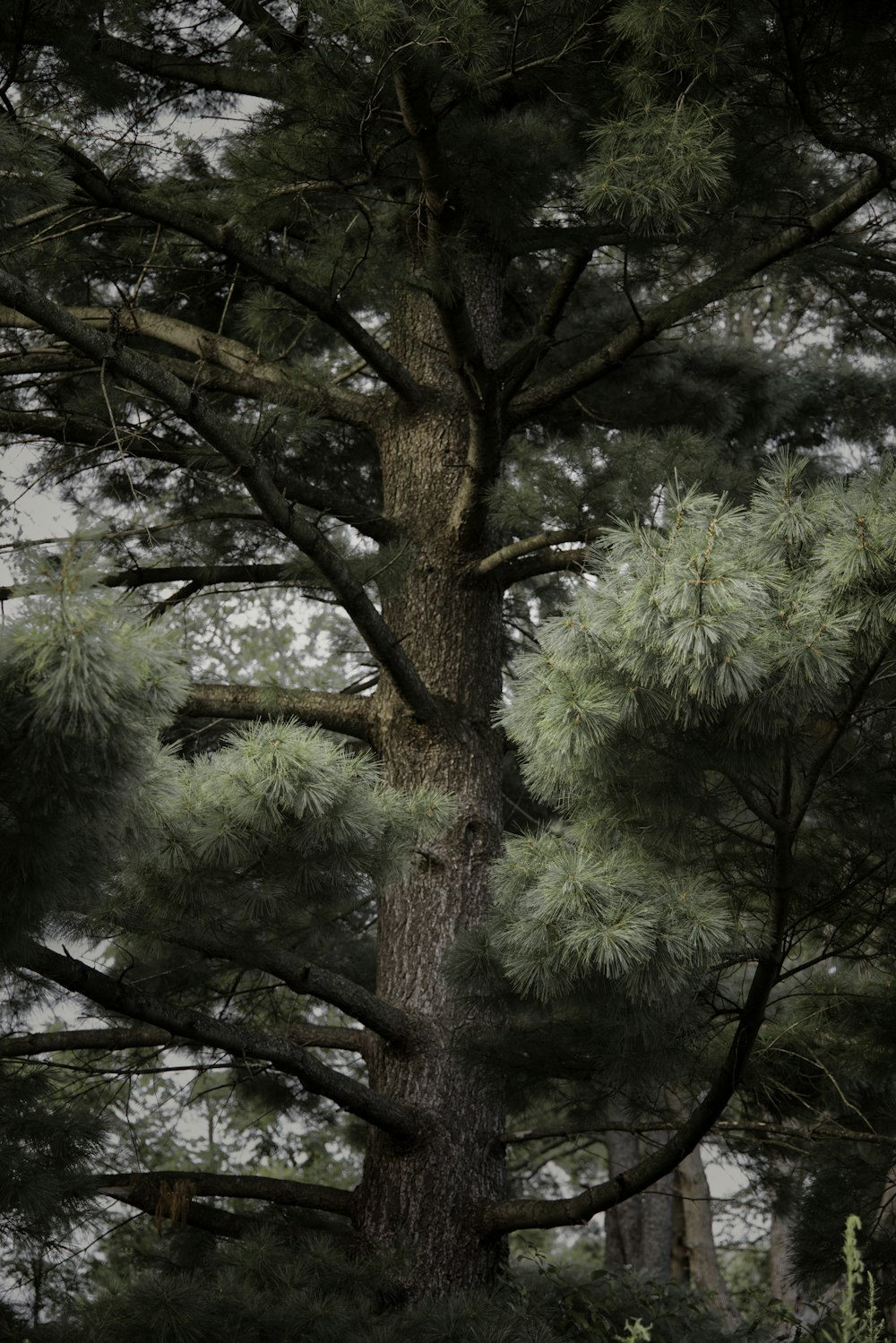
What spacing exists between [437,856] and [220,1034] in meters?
1.26

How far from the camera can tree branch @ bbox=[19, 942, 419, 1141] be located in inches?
143

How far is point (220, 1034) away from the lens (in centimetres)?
400

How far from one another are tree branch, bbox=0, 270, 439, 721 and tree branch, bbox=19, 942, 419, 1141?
1.36m

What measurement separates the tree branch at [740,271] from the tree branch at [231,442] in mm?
1282

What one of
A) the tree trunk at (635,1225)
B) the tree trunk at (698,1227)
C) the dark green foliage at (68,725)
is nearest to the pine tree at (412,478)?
the dark green foliage at (68,725)

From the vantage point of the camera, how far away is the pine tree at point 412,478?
302 cm

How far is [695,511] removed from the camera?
288 cm

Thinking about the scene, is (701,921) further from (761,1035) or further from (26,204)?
(26,204)

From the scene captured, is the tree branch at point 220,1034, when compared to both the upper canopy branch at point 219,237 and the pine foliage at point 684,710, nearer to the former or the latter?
the pine foliage at point 684,710

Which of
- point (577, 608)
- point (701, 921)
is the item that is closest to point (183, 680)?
point (577, 608)

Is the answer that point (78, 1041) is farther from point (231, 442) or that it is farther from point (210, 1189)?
point (231, 442)

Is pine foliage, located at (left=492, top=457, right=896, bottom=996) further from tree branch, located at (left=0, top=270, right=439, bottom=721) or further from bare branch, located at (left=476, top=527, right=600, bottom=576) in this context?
bare branch, located at (left=476, top=527, right=600, bottom=576)

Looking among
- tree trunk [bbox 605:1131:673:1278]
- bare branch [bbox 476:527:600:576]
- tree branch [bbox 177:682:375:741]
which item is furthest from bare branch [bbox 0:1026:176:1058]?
tree trunk [bbox 605:1131:673:1278]

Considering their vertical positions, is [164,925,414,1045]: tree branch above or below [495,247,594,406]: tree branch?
below
